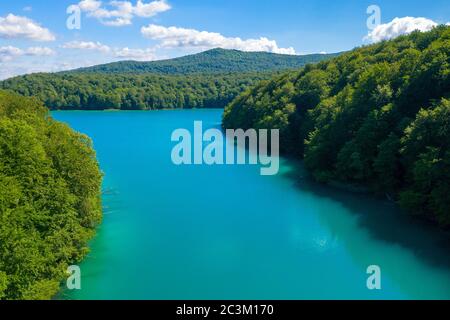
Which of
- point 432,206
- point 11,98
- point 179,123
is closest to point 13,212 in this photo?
point 11,98

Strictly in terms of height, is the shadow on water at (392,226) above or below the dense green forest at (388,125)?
below

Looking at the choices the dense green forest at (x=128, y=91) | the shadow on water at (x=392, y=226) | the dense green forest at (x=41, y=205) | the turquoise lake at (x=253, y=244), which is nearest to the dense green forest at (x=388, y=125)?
the shadow on water at (x=392, y=226)

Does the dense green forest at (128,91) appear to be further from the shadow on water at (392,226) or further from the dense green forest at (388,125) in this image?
the shadow on water at (392,226)

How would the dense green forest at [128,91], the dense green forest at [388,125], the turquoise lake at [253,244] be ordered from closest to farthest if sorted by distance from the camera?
the turquoise lake at [253,244], the dense green forest at [388,125], the dense green forest at [128,91]

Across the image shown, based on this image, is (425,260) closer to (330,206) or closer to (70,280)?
(330,206)

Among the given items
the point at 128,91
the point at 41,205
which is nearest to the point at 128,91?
the point at 128,91

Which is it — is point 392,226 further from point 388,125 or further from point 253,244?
point 388,125
